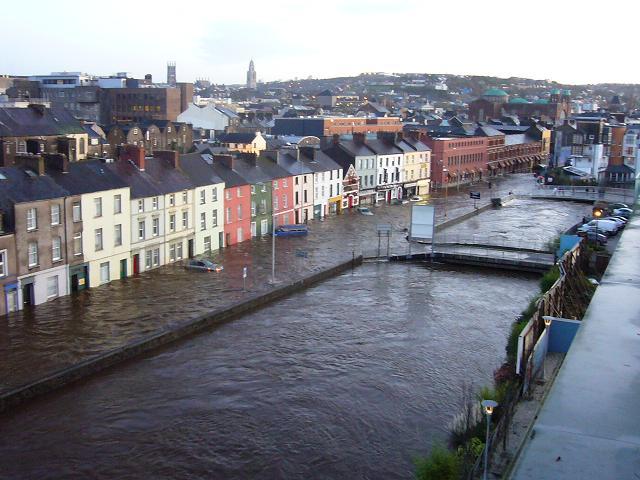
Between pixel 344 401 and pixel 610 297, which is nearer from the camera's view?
pixel 610 297

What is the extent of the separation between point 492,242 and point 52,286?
27.9m

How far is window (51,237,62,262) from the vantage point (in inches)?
1172

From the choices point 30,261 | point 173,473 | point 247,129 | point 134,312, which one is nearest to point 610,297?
point 173,473

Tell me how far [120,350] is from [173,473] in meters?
7.68

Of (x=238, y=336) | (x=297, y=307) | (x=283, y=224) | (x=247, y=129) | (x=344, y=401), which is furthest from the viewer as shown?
(x=247, y=129)

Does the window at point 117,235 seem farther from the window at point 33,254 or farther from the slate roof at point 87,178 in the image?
the window at point 33,254

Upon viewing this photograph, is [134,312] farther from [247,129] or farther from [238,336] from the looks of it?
[247,129]

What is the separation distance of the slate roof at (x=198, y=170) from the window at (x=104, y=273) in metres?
8.46

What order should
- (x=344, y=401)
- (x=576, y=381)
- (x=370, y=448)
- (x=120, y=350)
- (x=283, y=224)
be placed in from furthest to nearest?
(x=283, y=224), (x=120, y=350), (x=344, y=401), (x=370, y=448), (x=576, y=381)

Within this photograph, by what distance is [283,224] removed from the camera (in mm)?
50219

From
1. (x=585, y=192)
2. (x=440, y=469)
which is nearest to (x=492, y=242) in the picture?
(x=585, y=192)

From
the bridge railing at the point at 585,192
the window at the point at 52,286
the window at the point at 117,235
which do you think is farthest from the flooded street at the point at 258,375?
the bridge railing at the point at 585,192

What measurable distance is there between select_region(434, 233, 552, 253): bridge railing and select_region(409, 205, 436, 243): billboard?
200 cm

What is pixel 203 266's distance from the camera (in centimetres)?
3672
